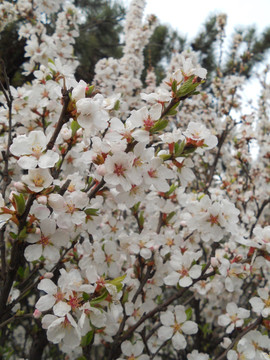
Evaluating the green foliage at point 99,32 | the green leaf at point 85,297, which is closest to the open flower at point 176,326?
the green leaf at point 85,297

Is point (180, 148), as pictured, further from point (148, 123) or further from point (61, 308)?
point (61, 308)

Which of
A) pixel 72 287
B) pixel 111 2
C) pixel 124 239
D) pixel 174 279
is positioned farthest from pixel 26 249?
pixel 111 2

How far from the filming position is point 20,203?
1029mm

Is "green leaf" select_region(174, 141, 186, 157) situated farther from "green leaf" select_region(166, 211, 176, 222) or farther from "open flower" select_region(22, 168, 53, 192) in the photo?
"green leaf" select_region(166, 211, 176, 222)

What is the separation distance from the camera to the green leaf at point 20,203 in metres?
1.02

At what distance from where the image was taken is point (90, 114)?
41.4 inches

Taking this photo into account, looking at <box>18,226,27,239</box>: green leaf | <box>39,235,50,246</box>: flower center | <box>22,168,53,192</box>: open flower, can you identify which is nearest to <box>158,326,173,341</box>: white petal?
<box>39,235,50,246</box>: flower center

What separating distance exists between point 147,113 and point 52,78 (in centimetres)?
79

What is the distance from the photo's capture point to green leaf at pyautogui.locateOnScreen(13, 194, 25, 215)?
1024mm

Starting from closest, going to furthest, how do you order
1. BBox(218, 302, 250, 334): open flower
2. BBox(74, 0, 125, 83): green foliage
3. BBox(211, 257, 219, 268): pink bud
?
BBox(211, 257, 219, 268): pink bud, BBox(218, 302, 250, 334): open flower, BBox(74, 0, 125, 83): green foliage

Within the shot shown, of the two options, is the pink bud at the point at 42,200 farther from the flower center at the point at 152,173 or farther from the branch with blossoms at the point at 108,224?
the flower center at the point at 152,173

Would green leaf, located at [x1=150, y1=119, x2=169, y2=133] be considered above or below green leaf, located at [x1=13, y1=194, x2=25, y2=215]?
above

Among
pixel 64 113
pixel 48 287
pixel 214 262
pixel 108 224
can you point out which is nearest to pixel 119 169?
pixel 64 113

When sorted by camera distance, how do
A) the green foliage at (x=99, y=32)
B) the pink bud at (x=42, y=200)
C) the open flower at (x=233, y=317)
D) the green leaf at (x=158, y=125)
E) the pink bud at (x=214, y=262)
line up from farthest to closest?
the green foliage at (x=99, y=32) < the open flower at (x=233, y=317) < the pink bud at (x=214, y=262) < the green leaf at (x=158, y=125) < the pink bud at (x=42, y=200)
